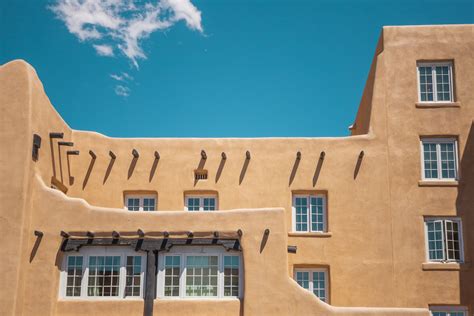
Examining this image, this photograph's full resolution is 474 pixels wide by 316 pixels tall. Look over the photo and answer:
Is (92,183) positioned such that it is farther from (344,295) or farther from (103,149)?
(344,295)

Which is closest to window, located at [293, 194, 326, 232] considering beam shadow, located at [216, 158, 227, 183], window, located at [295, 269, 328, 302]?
window, located at [295, 269, 328, 302]

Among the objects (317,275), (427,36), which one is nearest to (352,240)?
(317,275)

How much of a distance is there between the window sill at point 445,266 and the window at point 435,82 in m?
6.92

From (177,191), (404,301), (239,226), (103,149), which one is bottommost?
(404,301)

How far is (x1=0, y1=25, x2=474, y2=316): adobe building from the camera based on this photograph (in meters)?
22.8

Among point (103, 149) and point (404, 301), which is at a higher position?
point (103, 149)

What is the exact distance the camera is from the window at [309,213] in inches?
1059

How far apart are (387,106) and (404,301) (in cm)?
812

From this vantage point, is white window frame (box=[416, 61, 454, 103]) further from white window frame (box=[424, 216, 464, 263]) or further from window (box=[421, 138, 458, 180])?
white window frame (box=[424, 216, 464, 263])

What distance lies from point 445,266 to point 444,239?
43.7 inches

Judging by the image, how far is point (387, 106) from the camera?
27.6 meters

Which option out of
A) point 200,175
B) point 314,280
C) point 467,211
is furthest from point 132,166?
point 467,211

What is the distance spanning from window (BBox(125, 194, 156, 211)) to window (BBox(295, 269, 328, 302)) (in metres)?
6.79

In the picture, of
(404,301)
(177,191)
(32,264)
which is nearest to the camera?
(32,264)
